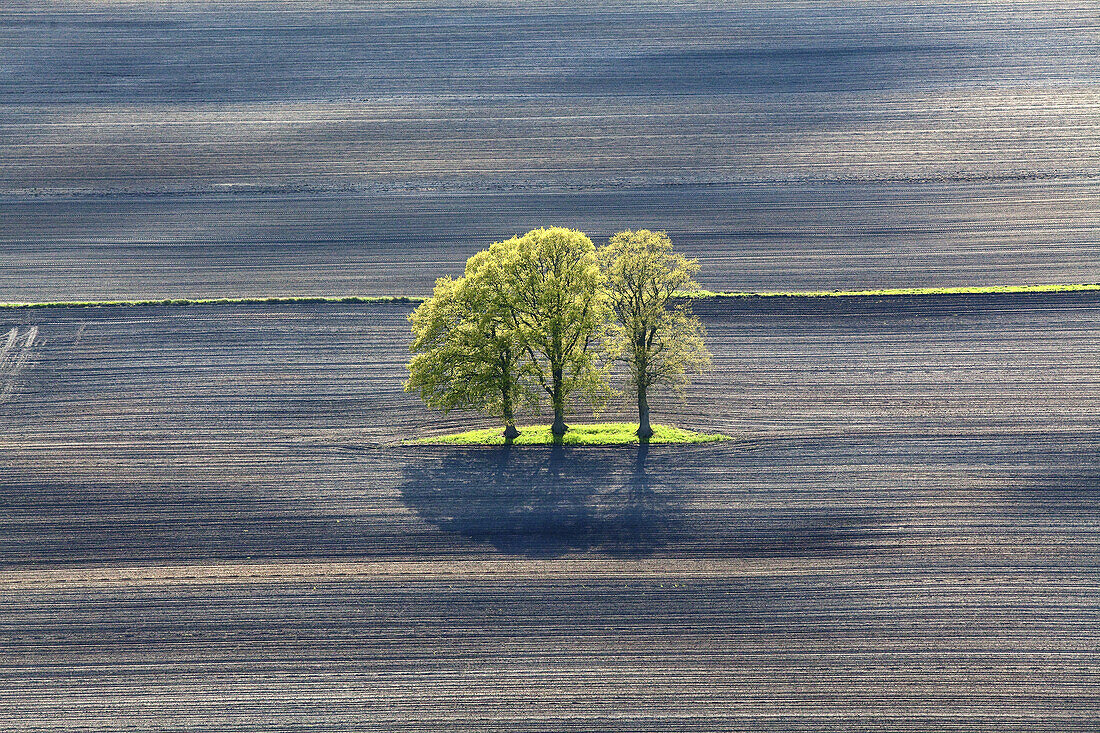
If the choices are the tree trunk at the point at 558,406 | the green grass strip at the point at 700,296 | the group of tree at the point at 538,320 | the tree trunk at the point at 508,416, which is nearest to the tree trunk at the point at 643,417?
the group of tree at the point at 538,320

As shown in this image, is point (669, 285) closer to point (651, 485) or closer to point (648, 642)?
point (651, 485)

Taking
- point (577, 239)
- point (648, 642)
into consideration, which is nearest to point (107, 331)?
point (577, 239)

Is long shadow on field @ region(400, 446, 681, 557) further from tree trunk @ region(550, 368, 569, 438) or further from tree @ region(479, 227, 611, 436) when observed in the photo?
tree @ region(479, 227, 611, 436)

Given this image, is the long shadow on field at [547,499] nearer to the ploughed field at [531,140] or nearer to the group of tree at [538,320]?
the group of tree at [538,320]

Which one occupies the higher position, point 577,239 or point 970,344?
point 577,239

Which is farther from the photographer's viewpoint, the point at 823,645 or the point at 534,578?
the point at 534,578
